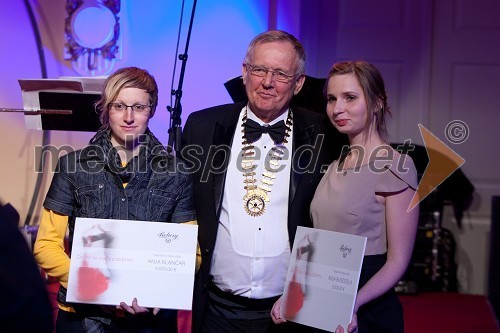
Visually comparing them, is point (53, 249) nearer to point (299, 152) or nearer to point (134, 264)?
point (134, 264)

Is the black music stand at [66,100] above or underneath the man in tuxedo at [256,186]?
above

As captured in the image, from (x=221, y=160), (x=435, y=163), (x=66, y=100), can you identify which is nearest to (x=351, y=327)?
(x=221, y=160)

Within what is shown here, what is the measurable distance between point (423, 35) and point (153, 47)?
2414 millimetres

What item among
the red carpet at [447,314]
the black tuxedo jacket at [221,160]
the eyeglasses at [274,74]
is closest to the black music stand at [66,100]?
the black tuxedo jacket at [221,160]

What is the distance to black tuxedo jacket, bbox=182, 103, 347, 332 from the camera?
9.41 feet

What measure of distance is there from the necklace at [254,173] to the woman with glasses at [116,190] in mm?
294

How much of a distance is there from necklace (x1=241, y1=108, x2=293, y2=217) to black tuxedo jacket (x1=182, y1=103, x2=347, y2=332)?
0.14 feet

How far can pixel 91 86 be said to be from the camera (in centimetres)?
397

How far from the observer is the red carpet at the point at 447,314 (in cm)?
480

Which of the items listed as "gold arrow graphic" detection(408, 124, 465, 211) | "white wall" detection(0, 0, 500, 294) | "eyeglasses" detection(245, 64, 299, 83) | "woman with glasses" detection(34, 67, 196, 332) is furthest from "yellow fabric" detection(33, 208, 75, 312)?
"gold arrow graphic" detection(408, 124, 465, 211)

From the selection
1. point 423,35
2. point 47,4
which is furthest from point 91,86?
point 423,35

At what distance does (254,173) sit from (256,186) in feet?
0.22

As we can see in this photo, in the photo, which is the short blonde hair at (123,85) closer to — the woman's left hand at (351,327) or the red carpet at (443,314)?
the woman's left hand at (351,327)

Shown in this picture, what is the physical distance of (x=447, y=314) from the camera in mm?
5215
